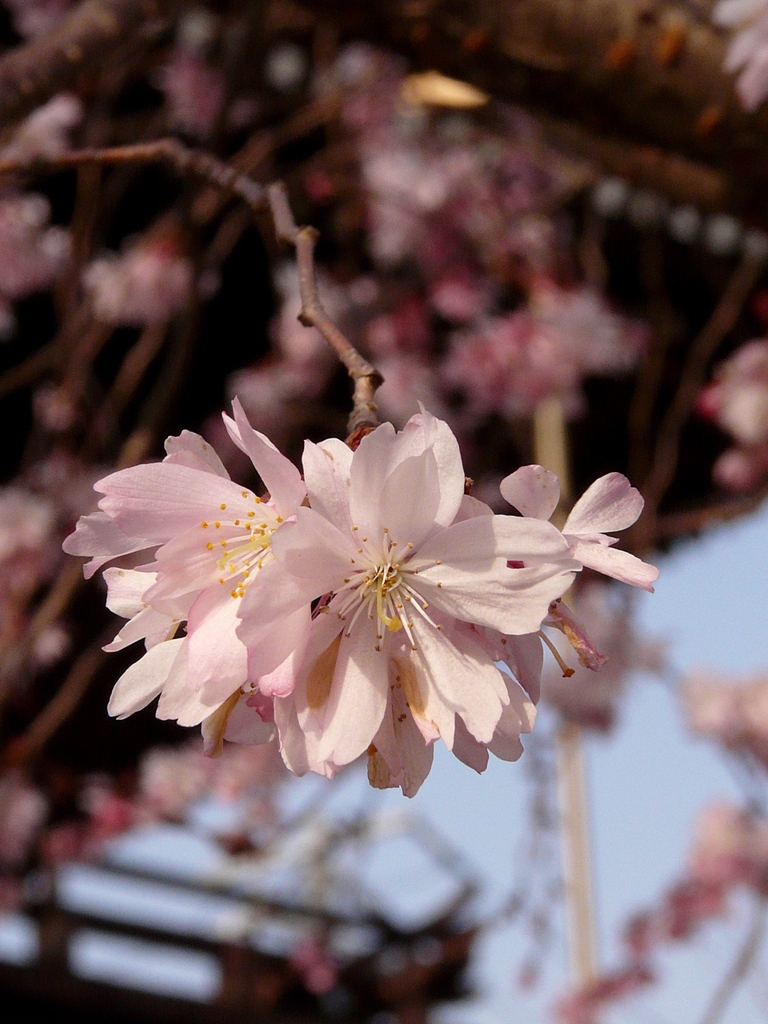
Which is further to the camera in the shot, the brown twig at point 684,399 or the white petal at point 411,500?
the brown twig at point 684,399

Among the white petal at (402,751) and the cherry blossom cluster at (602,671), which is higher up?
the white petal at (402,751)

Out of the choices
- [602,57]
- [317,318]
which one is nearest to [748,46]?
[602,57]

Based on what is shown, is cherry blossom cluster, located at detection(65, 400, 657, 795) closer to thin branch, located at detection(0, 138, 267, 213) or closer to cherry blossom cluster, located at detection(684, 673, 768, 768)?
thin branch, located at detection(0, 138, 267, 213)

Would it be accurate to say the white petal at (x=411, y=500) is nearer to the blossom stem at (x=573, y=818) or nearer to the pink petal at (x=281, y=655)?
the pink petal at (x=281, y=655)

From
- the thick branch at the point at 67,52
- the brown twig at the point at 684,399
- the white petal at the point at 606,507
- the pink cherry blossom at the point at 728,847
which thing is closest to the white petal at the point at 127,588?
the white petal at the point at 606,507

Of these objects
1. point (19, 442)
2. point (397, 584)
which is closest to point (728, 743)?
point (19, 442)

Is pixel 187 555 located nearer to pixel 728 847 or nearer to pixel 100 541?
pixel 100 541
